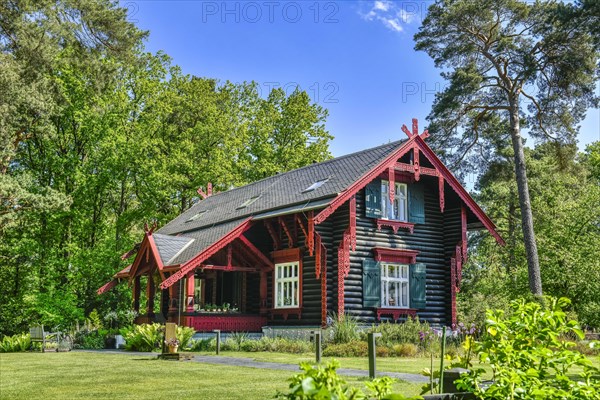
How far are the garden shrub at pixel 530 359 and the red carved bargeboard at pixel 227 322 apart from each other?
59.0ft

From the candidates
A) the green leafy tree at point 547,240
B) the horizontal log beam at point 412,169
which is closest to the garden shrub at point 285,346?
the green leafy tree at point 547,240

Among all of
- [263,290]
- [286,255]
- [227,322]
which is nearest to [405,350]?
[286,255]

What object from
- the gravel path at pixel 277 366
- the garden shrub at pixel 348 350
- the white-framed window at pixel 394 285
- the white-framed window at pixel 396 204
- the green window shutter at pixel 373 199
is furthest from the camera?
the white-framed window at pixel 396 204

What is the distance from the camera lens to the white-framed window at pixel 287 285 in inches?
919

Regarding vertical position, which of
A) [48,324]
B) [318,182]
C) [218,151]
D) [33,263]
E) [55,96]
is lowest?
[48,324]

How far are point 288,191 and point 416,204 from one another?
502cm

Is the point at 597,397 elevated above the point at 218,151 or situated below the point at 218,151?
below

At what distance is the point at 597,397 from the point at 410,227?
19968 mm

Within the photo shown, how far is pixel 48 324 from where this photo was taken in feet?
109

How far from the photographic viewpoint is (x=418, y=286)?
2403 cm

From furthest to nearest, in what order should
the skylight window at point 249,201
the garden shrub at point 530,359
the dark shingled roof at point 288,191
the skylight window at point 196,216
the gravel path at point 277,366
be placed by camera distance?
the skylight window at point 196,216, the skylight window at point 249,201, the dark shingled roof at point 288,191, the gravel path at point 277,366, the garden shrub at point 530,359

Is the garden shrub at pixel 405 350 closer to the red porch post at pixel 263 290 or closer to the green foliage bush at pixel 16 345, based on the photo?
the red porch post at pixel 263 290

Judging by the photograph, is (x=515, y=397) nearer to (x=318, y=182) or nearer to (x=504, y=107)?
(x=318, y=182)

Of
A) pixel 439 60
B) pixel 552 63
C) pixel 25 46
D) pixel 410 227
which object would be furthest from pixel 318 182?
pixel 25 46
